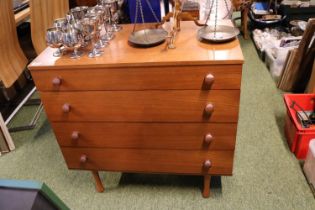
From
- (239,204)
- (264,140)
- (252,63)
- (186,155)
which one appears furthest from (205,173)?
(252,63)

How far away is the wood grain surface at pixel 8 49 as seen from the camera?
70.0 inches

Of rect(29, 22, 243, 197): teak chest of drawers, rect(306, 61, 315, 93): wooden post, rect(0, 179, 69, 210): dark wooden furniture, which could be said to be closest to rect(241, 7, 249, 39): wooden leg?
rect(306, 61, 315, 93): wooden post

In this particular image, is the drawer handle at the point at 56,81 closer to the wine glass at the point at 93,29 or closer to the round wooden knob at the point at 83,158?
the wine glass at the point at 93,29

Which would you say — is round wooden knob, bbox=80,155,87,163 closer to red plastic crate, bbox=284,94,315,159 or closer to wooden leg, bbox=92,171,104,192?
wooden leg, bbox=92,171,104,192

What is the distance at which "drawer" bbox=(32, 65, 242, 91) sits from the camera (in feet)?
3.22

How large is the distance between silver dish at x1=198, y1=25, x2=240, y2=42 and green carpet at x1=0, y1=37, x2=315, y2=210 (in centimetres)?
83

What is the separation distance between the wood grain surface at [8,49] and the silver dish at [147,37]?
3.56 feet

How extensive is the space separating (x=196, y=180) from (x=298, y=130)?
0.65 m

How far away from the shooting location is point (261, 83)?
2314 millimetres

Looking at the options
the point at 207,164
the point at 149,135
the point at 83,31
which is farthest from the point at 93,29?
the point at 207,164

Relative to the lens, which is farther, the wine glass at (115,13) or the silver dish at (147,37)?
the wine glass at (115,13)

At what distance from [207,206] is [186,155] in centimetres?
34

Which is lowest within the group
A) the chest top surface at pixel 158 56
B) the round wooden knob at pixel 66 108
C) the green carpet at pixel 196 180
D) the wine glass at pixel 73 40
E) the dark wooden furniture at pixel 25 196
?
the green carpet at pixel 196 180

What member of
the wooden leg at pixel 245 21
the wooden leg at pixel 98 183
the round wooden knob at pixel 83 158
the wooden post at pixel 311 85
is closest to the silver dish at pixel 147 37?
the round wooden knob at pixel 83 158
